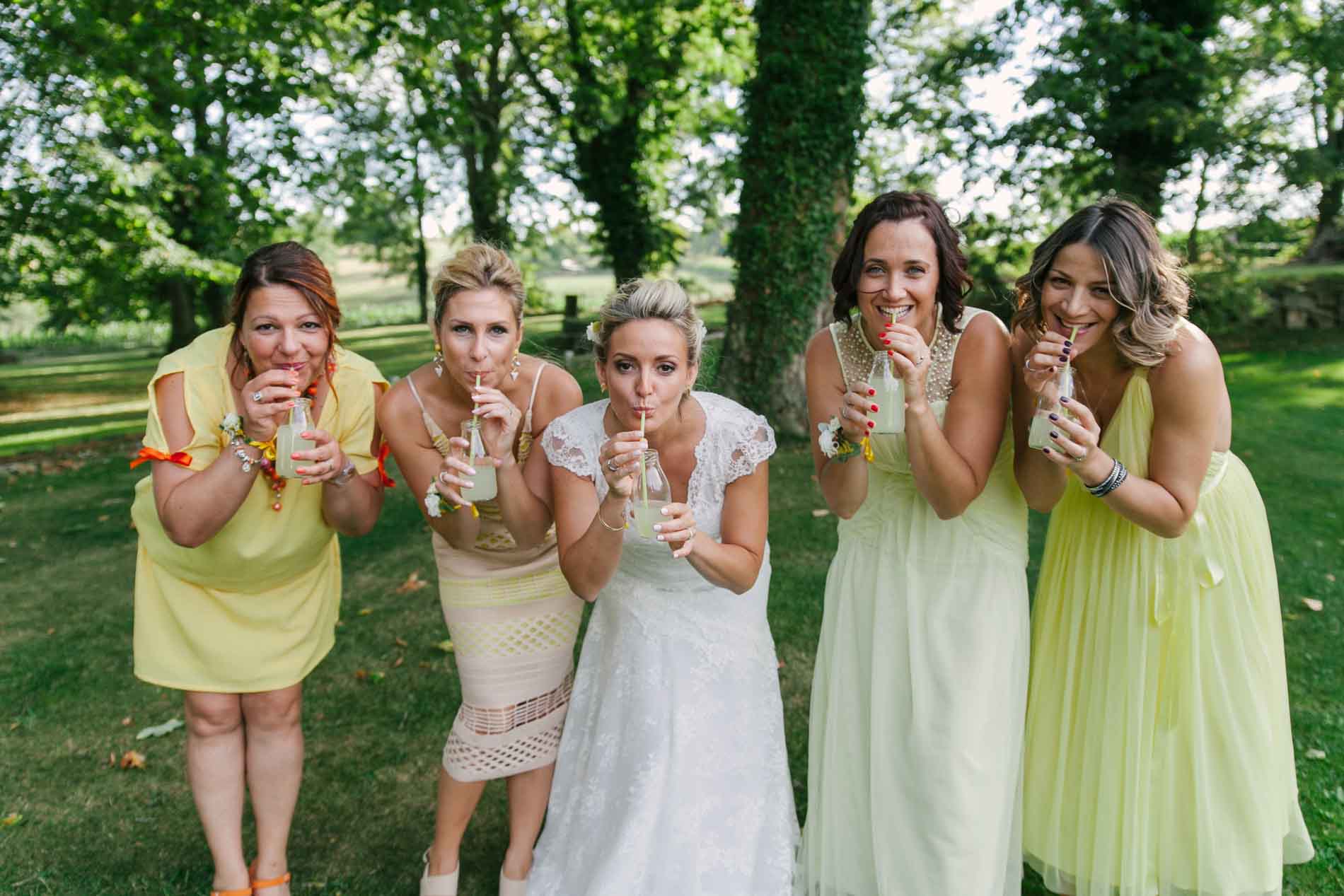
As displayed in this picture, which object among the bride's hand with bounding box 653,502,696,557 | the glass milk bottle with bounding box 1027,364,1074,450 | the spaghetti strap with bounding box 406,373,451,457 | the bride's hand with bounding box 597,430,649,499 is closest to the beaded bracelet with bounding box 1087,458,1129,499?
the glass milk bottle with bounding box 1027,364,1074,450

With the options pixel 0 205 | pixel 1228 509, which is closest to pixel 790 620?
pixel 1228 509

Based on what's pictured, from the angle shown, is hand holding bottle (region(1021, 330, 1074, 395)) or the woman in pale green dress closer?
hand holding bottle (region(1021, 330, 1074, 395))

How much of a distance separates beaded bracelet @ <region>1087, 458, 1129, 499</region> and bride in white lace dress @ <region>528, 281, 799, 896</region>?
0.90 meters

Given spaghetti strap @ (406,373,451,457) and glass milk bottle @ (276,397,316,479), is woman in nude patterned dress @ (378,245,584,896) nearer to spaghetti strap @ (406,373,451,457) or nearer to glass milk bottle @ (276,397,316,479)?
spaghetti strap @ (406,373,451,457)

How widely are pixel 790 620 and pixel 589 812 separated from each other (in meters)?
2.75

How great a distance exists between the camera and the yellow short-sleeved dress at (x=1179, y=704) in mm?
2611

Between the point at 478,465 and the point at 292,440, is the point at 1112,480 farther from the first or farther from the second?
the point at 292,440

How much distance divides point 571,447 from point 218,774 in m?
1.58

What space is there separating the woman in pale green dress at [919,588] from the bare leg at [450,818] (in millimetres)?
1093

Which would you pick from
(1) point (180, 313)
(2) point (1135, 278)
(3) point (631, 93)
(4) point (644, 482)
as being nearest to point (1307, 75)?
(3) point (631, 93)

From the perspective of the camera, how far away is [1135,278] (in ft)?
8.09

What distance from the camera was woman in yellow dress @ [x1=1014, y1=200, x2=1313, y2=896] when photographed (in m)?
2.49

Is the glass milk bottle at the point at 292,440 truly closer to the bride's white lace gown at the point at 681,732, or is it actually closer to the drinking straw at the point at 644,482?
the bride's white lace gown at the point at 681,732

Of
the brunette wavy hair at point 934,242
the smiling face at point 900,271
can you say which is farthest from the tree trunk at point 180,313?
the smiling face at point 900,271
